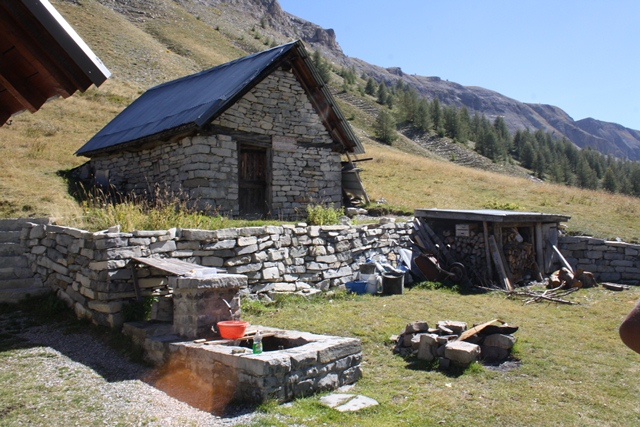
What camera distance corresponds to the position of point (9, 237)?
9953mm

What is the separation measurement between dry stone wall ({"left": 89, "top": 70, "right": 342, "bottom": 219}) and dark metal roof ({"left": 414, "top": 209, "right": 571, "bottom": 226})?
3.21 m

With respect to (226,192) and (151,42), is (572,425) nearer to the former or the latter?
(226,192)

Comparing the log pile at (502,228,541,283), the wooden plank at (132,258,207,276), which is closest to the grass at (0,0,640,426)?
the wooden plank at (132,258,207,276)

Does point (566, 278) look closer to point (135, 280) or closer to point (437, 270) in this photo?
point (437, 270)

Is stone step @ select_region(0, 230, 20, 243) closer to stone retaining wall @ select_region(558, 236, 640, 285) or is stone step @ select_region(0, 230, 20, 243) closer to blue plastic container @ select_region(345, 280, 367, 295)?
blue plastic container @ select_region(345, 280, 367, 295)

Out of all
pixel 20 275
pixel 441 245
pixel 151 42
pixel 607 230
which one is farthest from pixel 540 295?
pixel 151 42

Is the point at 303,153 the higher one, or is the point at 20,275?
the point at 303,153

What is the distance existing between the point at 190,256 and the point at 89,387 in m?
3.22

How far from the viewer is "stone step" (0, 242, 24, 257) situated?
971 centimetres

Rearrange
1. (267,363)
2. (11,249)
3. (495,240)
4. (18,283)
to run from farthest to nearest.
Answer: (495,240)
(11,249)
(18,283)
(267,363)

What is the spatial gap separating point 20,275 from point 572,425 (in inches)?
377

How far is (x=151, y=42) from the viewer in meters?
45.2

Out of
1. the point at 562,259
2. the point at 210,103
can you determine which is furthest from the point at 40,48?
the point at 562,259

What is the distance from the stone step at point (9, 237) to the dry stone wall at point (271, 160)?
3.50 m
